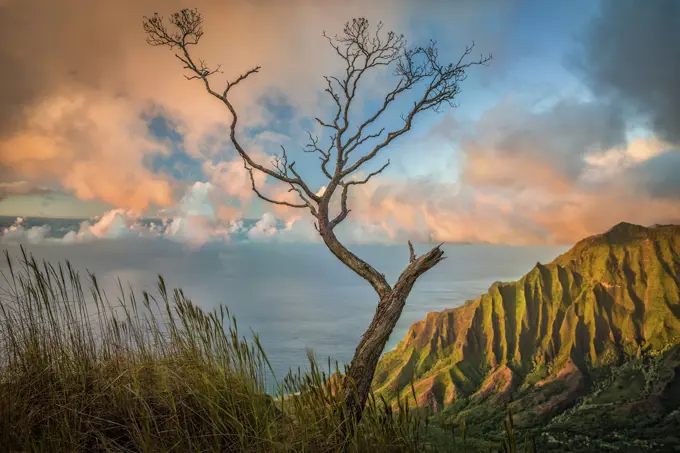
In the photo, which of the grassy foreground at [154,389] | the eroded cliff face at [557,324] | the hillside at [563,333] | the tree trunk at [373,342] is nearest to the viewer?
the grassy foreground at [154,389]

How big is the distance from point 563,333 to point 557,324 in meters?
5.32

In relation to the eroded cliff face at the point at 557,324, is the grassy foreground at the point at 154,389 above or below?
above

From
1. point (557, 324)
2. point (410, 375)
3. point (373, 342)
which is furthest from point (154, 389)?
point (557, 324)

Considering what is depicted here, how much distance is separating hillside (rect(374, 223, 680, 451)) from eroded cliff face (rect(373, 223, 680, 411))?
0.22 m

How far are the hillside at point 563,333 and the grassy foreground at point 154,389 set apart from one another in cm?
7251

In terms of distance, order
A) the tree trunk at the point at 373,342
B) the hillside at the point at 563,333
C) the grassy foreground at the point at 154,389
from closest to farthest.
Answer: the grassy foreground at the point at 154,389 → the tree trunk at the point at 373,342 → the hillside at the point at 563,333

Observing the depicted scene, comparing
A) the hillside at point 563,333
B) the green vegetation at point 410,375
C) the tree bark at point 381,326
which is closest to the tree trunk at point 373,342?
the tree bark at point 381,326

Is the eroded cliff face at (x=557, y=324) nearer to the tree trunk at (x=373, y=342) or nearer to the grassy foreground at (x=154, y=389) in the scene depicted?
the tree trunk at (x=373, y=342)

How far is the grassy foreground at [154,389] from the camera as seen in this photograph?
3.36 meters

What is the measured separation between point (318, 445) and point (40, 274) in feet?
10.3

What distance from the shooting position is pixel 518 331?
105375 millimetres

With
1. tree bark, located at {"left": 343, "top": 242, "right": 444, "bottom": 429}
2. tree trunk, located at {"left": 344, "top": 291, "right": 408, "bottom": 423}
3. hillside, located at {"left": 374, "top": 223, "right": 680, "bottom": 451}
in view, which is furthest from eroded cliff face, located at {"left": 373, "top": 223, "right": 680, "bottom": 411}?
tree trunk, located at {"left": 344, "top": 291, "right": 408, "bottom": 423}

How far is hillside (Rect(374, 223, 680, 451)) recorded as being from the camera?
79.8 m

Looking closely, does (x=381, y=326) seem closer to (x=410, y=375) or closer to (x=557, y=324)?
(x=410, y=375)
